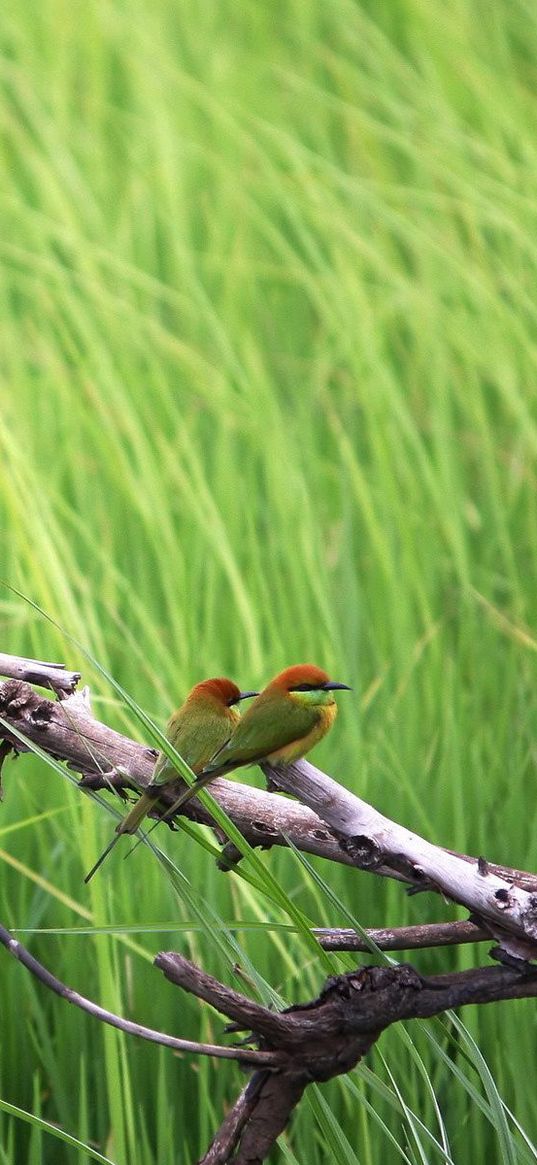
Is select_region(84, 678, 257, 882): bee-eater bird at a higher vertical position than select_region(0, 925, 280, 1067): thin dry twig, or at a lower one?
higher

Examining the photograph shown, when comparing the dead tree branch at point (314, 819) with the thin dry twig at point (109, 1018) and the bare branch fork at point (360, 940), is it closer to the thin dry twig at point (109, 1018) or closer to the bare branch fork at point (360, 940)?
the bare branch fork at point (360, 940)

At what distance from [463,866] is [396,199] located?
327 centimetres

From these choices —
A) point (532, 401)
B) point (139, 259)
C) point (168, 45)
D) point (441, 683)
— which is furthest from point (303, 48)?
point (441, 683)

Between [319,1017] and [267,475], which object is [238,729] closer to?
[319,1017]

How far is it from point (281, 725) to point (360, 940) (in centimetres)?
21

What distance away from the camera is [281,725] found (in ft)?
3.30

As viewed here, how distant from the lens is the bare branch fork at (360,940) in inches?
36.5

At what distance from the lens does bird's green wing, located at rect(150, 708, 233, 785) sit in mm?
1049

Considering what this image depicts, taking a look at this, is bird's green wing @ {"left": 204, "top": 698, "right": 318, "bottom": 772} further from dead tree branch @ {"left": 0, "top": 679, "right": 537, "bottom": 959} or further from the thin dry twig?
the thin dry twig

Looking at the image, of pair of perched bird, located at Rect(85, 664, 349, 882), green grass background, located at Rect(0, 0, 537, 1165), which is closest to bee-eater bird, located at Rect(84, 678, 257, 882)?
pair of perched bird, located at Rect(85, 664, 349, 882)

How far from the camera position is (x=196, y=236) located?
4.04m

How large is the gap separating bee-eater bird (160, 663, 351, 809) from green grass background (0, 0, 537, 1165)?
0.12 metres

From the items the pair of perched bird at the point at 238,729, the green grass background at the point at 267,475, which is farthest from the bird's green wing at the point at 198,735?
the green grass background at the point at 267,475

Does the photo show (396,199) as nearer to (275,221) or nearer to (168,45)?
(275,221)
